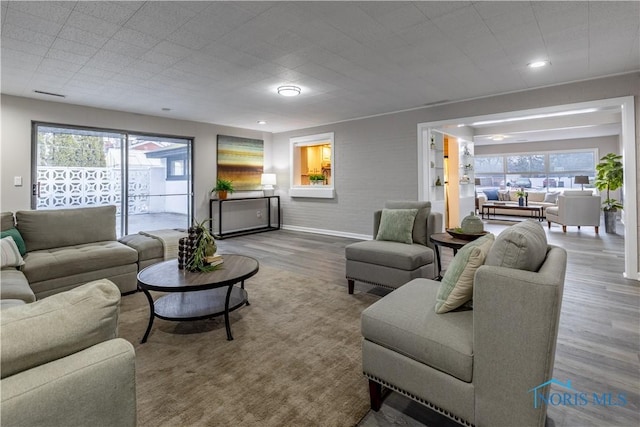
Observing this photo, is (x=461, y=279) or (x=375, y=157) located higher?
(x=375, y=157)

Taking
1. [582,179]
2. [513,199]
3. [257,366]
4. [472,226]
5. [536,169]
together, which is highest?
[536,169]

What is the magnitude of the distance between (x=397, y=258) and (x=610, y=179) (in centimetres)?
684

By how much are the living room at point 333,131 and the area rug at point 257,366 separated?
273 mm

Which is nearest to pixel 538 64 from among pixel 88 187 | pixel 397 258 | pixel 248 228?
pixel 397 258

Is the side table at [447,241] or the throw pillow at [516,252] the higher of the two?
the throw pillow at [516,252]

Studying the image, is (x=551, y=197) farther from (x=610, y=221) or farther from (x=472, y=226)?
(x=472, y=226)

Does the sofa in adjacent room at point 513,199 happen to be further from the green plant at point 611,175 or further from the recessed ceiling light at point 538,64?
the recessed ceiling light at point 538,64

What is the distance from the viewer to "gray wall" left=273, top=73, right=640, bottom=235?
4.84 meters

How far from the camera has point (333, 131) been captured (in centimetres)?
706

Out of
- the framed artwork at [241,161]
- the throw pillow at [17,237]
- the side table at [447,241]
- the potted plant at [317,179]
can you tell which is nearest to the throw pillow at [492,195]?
the potted plant at [317,179]

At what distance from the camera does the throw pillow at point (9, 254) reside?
2749 mm

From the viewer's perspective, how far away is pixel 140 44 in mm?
3072

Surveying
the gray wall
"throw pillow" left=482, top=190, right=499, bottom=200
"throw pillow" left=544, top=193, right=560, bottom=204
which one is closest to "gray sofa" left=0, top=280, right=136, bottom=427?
the gray wall

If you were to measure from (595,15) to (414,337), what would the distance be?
3.03 m
